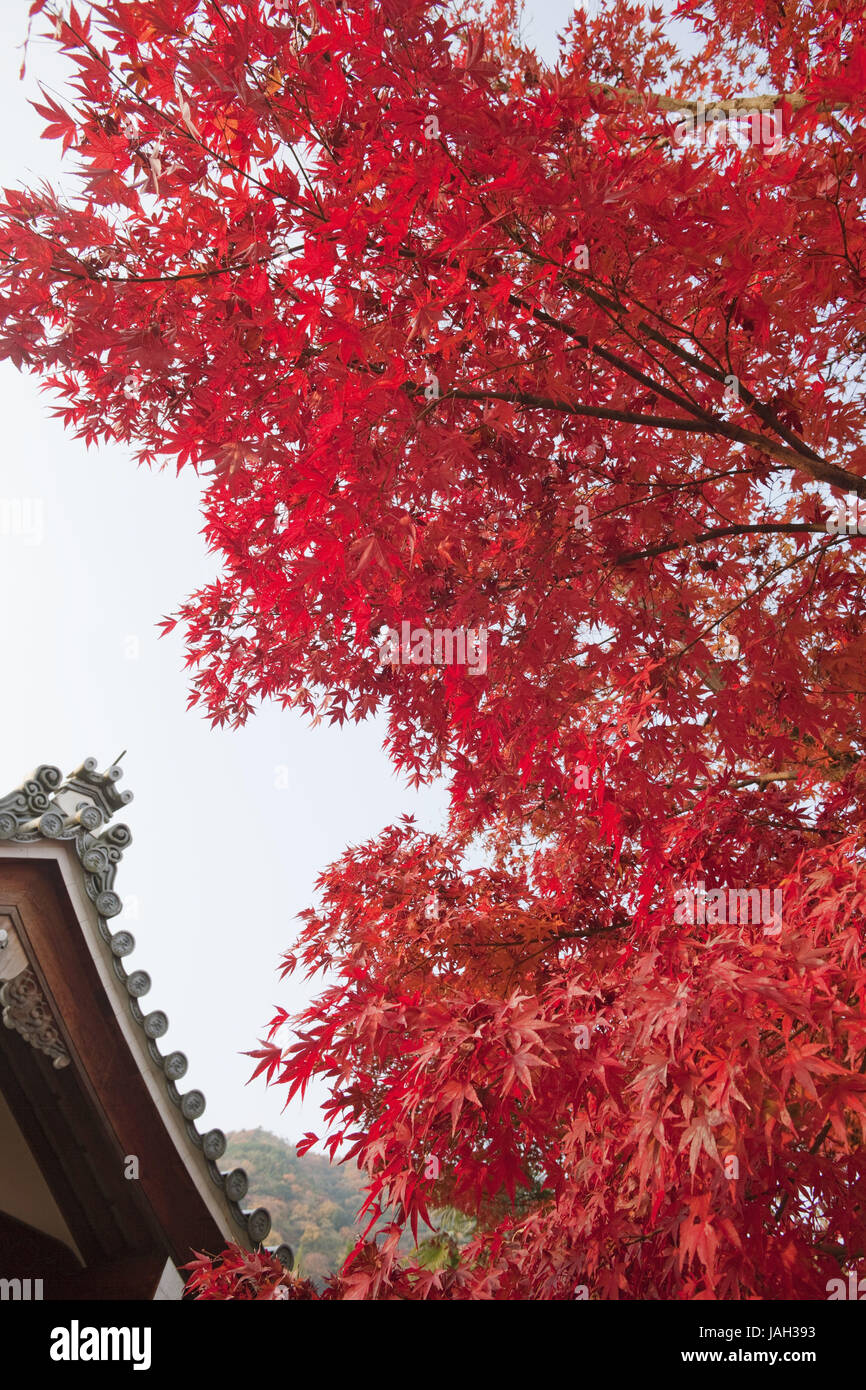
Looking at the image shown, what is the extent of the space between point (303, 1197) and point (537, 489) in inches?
901

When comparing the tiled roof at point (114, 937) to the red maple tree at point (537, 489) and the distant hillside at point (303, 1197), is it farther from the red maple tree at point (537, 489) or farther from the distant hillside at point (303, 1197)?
the distant hillside at point (303, 1197)

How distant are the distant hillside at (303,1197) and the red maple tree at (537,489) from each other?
1436 centimetres

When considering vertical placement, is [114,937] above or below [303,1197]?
above

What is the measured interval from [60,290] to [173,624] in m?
2.85

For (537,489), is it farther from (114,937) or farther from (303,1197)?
(303,1197)

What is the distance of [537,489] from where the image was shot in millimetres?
3779

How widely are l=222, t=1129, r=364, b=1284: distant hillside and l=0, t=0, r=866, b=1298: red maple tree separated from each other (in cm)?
1436

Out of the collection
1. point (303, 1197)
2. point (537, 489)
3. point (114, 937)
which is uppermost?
point (537, 489)

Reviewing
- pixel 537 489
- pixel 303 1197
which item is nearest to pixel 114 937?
pixel 537 489

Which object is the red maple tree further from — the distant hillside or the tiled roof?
the distant hillside

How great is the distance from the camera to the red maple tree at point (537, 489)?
2.42 meters

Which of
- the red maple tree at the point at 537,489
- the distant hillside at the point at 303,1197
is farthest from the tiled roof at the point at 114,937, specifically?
the distant hillside at the point at 303,1197
